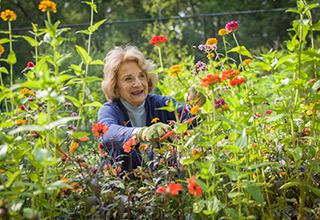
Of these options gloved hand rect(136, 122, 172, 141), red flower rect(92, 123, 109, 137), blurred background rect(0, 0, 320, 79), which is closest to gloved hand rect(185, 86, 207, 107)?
gloved hand rect(136, 122, 172, 141)

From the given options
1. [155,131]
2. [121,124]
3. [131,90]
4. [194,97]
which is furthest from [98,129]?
[131,90]

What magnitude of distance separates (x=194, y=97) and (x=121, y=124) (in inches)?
38.4

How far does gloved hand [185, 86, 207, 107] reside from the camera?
1.67 meters

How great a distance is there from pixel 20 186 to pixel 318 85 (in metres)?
0.97

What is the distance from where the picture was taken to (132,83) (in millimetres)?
2846

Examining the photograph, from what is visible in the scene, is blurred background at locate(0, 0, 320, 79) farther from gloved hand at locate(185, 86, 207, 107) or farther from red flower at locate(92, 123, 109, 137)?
red flower at locate(92, 123, 109, 137)

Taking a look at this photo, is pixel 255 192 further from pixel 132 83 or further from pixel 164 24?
pixel 164 24

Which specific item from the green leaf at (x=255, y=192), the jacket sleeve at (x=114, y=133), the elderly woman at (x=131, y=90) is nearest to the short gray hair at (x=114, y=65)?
the elderly woman at (x=131, y=90)

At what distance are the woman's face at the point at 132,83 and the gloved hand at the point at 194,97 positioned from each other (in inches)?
43.4

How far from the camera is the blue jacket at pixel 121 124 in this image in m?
2.04

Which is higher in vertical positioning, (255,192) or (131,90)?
(131,90)

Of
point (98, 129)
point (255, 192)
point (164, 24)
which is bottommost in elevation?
point (255, 192)

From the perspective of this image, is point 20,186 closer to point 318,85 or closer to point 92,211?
point 92,211

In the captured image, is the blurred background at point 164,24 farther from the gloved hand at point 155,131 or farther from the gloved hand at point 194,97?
the gloved hand at point 155,131
